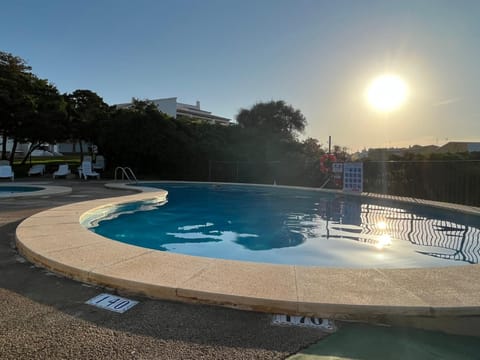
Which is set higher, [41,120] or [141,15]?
[141,15]

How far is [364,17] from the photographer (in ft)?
29.3

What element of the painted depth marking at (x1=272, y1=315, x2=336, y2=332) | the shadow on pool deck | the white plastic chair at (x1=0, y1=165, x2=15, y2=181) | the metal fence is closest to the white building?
the white plastic chair at (x1=0, y1=165, x2=15, y2=181)

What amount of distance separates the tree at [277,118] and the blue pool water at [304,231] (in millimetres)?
15747

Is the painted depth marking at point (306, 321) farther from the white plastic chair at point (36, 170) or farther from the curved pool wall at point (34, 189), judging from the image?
the white plastic chair at point (36, 170)

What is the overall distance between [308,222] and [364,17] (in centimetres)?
597

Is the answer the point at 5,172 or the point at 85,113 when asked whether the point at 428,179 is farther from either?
the point at 85,113

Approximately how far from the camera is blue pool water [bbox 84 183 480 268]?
17.3 ft

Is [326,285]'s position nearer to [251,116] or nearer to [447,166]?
[447,166]

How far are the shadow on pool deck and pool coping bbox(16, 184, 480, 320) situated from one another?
0.49 feet

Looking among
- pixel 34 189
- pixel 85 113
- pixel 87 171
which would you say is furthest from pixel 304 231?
pixel 85 113

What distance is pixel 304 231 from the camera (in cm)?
711

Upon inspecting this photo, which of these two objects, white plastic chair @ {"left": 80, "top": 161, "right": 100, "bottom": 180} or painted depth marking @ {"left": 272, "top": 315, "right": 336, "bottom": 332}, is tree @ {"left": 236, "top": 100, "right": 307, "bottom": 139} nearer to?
white plastic chair @ {"left": 80, "top": 161, "right": 100, "bottom": 180}

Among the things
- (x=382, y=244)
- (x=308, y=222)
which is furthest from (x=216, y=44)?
(x=382, y=244)

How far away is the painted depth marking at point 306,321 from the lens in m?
2.26
